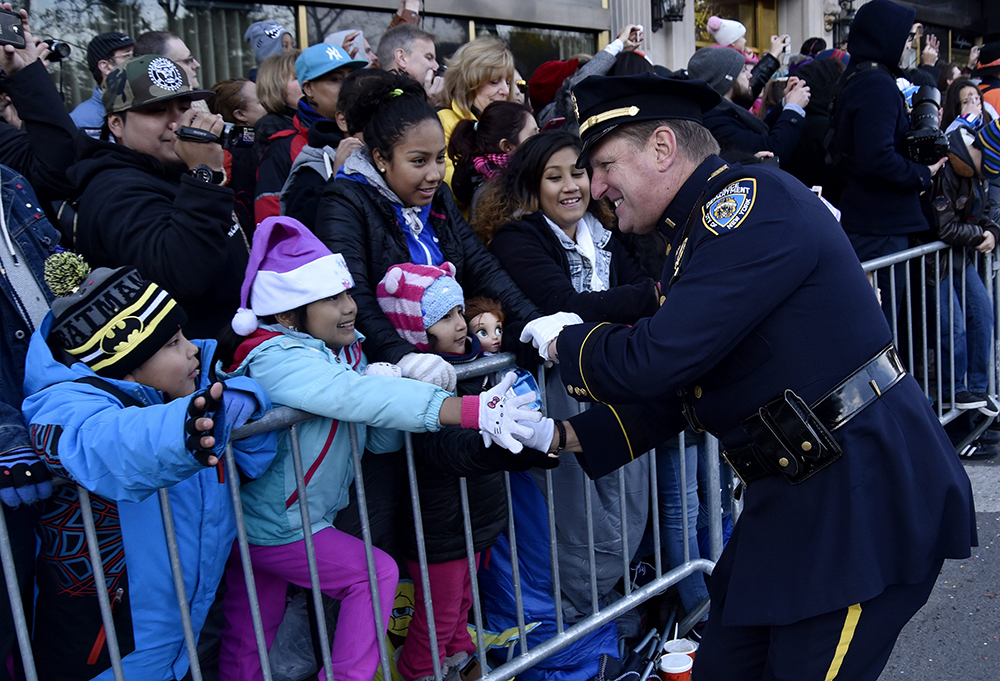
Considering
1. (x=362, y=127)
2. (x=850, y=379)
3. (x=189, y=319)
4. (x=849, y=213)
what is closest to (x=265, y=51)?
(x=362, y=127)

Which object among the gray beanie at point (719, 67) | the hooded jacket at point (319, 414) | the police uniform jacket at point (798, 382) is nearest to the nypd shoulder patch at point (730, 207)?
the police uniform jacket at point (798, 382)

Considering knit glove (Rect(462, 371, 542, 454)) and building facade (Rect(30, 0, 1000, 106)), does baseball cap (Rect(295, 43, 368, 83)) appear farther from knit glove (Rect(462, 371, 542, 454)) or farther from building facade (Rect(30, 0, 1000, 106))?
building facade (Rect(30, 0, 1000, 106))

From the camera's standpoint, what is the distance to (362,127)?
3500 mm

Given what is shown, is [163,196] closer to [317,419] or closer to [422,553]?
[317,419]

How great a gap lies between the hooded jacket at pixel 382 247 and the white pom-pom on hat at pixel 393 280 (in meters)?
0.07

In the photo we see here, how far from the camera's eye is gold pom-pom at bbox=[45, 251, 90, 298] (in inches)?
93.2

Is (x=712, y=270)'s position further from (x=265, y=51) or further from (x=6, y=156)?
(x=265, y=51)

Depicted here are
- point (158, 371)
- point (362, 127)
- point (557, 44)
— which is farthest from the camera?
point (557, 44)

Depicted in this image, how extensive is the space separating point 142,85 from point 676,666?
2952 mm

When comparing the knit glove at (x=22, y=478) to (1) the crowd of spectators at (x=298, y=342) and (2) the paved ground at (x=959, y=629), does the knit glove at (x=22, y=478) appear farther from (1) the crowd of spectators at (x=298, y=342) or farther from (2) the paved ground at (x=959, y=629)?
(2) the paved ground at (x=959, y=629)

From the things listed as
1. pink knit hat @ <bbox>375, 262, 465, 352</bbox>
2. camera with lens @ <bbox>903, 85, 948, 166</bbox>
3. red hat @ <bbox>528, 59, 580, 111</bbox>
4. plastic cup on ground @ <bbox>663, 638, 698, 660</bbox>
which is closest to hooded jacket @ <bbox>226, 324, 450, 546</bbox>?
pink knit hat @ <bbox>375, 262, 465, 352</bbox>

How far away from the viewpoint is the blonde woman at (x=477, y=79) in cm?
449

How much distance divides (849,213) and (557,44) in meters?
5.06

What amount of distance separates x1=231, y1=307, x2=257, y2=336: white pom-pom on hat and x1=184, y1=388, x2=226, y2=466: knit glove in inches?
29.3
